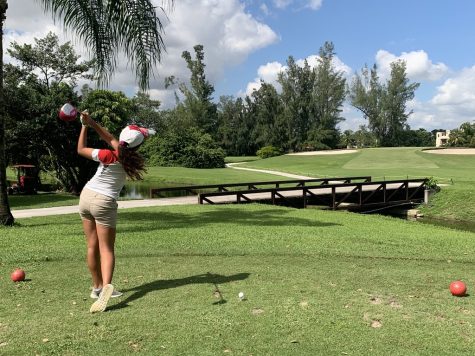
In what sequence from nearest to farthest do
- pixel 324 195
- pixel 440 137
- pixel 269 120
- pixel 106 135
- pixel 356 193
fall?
pixel 106 135
pixel 324 195
pixel 356 193
pixel 269 120
pixel 440 137

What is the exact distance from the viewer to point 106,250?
16.0ft

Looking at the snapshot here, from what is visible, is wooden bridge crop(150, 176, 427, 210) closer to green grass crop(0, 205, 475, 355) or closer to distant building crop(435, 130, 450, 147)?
green grass crop(0, 205, 475, 355)

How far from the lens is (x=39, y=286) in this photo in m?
5.49

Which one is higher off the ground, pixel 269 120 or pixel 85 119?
pixel 269 120

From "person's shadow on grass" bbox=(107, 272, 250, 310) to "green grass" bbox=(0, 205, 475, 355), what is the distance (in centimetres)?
2

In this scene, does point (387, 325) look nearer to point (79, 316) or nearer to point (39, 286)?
point (79, 316)

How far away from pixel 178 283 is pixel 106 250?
1188 mm

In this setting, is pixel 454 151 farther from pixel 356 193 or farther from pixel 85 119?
pixel 85 119

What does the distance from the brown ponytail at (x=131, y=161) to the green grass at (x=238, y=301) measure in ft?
4.57

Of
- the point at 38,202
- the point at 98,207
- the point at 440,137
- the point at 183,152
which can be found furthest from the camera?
the point at 440,137

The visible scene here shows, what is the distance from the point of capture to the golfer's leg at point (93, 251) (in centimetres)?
489

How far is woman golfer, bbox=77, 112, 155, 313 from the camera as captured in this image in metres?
4.75

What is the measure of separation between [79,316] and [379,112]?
8627cm

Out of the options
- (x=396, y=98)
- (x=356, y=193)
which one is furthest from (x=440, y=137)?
(x=356, y=193)
